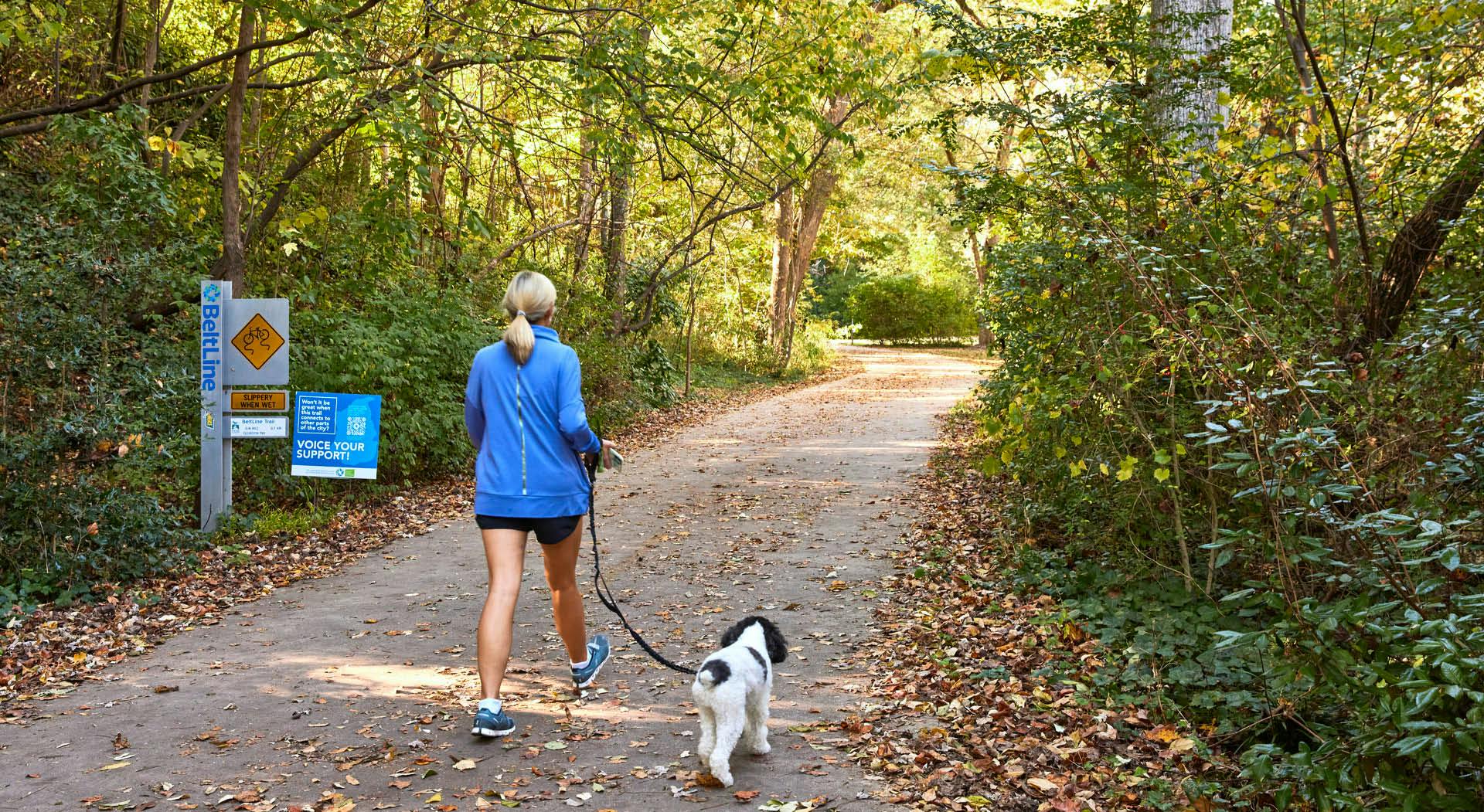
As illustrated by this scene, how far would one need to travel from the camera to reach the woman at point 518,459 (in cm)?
474

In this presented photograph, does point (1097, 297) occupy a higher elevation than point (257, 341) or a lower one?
higher

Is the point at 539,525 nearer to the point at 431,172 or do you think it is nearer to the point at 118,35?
the point at 118,35

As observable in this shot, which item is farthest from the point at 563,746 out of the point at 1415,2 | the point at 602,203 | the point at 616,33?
the point at 602,203

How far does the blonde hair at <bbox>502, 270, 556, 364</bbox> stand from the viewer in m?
4.75

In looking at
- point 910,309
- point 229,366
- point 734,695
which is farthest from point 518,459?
point 910,309

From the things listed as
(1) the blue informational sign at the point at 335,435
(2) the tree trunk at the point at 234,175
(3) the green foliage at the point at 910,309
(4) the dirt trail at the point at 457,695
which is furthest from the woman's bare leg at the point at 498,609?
(3) the green foliage at the point at 910,309

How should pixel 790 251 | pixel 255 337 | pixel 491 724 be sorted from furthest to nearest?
pixel 790 251 → pixel 255 337 → pixel 491 724

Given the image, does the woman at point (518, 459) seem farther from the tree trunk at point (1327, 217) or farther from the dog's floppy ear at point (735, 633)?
the tree trunk at point (1327, 217)

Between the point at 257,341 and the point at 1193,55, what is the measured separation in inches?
322

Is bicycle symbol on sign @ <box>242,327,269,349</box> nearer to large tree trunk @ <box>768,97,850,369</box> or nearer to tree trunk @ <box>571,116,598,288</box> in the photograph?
tree trunk @ <box>571,116,598,288</box>

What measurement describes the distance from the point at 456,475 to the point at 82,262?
526cm

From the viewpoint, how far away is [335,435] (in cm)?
948

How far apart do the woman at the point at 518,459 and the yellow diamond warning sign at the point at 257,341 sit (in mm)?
4979

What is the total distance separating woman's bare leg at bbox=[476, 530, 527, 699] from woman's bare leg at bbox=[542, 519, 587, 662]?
7.5 inches
